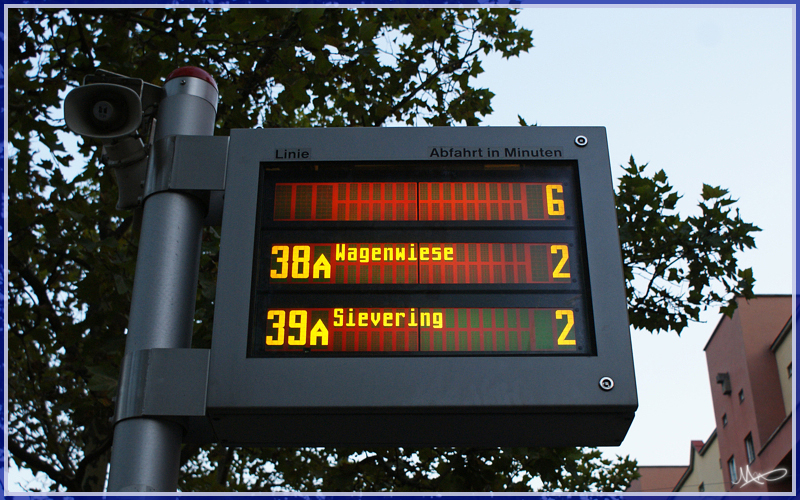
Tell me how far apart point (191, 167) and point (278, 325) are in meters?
0.81

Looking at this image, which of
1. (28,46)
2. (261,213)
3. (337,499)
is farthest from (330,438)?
(28,46)

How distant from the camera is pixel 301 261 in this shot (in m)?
3.21

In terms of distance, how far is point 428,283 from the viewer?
10.4 ft

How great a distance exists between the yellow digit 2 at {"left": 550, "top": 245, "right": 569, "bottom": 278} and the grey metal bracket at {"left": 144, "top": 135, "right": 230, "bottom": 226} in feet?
4.74

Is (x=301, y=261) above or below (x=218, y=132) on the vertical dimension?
below

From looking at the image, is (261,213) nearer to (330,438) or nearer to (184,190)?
(184,190)

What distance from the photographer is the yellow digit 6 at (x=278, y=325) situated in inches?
118

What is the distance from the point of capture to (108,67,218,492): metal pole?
8.90ft

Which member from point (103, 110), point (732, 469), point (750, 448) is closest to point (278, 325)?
point (103, 110)

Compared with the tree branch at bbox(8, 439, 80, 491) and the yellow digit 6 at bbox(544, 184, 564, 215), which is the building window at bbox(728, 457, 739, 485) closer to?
the tree branch at bbox(8, 439, 80, 491)

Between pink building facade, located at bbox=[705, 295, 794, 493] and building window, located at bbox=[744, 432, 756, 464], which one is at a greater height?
pink building facade, located at bbox=[705, 295, 794, 493]

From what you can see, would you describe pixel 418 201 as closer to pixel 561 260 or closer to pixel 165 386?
pixel 561 260

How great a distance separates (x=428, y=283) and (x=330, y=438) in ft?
2.42

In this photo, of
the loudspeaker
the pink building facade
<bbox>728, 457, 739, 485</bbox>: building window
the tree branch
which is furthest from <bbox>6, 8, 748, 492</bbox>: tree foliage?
<bbox>728, 457, 739, 485</bbox>: building window
